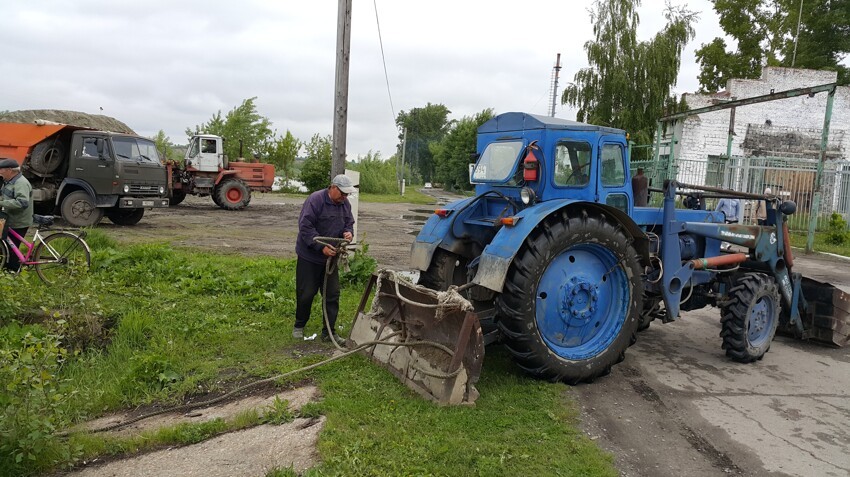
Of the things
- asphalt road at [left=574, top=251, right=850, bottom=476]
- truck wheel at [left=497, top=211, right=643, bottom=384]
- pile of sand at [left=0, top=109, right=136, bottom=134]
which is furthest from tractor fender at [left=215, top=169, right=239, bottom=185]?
truck wheel at [left=497, top=211, right=643, bottom=384]

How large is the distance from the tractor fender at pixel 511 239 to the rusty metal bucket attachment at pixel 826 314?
3282mm

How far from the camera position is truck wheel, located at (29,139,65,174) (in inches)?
554

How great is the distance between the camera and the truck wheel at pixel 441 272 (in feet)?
18.9

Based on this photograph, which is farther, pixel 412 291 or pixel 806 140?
pixel 806 140

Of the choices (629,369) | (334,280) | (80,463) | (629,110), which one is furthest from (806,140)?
(80,463)

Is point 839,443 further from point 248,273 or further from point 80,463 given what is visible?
point 248,273

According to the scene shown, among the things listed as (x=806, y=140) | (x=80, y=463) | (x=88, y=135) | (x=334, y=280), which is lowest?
(x=80, y=463)

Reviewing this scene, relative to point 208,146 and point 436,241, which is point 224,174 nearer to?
point 208,146

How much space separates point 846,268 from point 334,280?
39.3 feet

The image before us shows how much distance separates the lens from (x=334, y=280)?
19.4 feet

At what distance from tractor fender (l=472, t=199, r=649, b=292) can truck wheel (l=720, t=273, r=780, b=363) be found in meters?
1.79

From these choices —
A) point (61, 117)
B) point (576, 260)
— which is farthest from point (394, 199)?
point (576, 260)

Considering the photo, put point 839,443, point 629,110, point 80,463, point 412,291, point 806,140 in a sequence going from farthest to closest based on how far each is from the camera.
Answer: point 629,110 → point 806,140 → point 412,291 → point 839,443 → point 80,463

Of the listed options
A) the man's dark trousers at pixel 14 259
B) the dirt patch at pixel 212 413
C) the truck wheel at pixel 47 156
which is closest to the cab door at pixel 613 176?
the dirt patch at pixel 212 413
